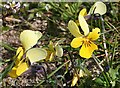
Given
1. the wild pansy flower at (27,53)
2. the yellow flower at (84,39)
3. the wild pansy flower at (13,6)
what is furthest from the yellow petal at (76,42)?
A: the wild pansy flower at (13,6)

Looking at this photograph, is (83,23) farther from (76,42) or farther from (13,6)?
(13,6)

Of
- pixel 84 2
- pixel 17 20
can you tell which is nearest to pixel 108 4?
pixel 84 2

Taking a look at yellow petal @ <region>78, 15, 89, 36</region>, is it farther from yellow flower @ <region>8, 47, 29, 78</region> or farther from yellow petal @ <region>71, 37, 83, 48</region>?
yellow flower @ <region>8, 47, 29, 78</region>

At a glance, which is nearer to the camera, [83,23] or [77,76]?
[83,23]

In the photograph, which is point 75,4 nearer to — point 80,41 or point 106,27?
point 106,27

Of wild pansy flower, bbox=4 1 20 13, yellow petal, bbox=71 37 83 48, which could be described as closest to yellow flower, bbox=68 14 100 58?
yellow petal, bbox=71 37 83 48

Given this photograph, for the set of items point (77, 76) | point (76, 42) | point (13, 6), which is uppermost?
point (13, 6)

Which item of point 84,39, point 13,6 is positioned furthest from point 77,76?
point 13,6

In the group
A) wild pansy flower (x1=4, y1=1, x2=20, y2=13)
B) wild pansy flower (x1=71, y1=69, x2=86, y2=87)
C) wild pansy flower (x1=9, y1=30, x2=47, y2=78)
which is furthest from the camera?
wild pansy flower (x1=4, y1=1, x2=20, y2=13)
